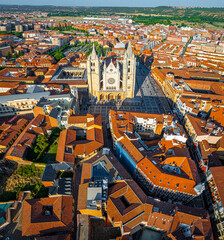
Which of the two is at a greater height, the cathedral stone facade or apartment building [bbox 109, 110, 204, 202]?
the cathedral stone facade

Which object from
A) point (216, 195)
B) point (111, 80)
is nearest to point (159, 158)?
point (216, 195)

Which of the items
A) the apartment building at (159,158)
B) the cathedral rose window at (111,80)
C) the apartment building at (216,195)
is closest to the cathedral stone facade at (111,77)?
the cathedral rose window at (111,80)

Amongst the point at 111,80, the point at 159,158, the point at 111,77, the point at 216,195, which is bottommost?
the point at 216,195

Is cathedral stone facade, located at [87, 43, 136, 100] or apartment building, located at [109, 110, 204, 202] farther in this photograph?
cathedral stone facade, located at [87, 43, 136, 100]

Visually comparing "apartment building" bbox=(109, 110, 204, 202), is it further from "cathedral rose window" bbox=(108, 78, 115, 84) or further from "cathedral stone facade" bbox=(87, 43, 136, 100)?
"cathedral rose window" bbox=(108, 78, 115, 84)

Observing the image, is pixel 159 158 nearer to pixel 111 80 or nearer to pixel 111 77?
pixel 111 80

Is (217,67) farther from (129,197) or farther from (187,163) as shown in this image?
(129,197)

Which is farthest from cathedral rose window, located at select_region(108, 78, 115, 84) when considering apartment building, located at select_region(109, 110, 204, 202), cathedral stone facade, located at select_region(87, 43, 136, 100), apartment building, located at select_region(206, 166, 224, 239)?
apartment building, located at select_region(206, 166, 224, 239)

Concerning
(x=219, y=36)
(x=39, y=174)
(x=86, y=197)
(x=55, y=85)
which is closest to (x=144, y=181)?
(x=86, y=197)
